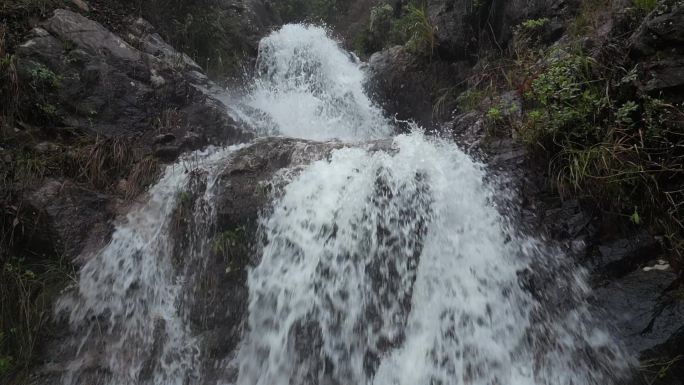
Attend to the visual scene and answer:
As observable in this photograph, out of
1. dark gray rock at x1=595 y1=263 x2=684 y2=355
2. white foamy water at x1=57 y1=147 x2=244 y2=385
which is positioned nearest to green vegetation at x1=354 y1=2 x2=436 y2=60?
white foamy water at x1=57 y1=147 x2=244 y2=385

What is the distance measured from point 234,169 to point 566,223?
10.9 ft

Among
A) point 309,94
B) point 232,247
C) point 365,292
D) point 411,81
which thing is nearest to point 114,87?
point 232,247

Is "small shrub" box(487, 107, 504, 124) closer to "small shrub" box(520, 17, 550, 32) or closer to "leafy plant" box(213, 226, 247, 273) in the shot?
"small shrub" box(520, 17, 550, 32)

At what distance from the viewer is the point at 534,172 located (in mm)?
4102

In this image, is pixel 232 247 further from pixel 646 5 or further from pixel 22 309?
pixel 646 5

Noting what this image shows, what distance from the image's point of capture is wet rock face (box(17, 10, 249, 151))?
16.5 feet

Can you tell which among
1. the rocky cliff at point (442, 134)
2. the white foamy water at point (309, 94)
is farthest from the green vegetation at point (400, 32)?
the white foamy water at point (309, 94)

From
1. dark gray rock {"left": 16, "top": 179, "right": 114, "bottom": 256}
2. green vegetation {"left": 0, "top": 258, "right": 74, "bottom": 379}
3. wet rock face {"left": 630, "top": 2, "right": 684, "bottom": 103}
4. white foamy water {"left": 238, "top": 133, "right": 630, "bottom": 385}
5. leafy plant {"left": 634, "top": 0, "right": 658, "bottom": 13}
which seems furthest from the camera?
dark gray rock {"left": 16, "top": 179, "right": 114, "bottom": 256}

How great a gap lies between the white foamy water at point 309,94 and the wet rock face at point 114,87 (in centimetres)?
78

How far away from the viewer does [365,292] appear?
381 cm

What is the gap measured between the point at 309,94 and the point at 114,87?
3.46m

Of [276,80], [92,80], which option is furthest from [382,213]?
[276,80]

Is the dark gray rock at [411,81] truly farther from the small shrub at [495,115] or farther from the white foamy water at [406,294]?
the white foamy water at [406,294]

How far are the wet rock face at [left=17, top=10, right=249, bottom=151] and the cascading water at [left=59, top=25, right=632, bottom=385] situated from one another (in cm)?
110
